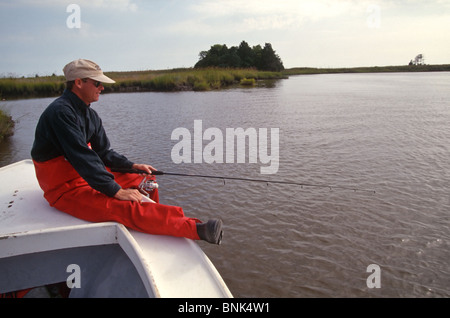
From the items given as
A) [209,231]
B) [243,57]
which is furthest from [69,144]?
[243,57]

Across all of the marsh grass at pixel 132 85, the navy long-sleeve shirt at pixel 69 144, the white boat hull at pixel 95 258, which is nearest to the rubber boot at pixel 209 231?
the white boat hull at pixel 95 258

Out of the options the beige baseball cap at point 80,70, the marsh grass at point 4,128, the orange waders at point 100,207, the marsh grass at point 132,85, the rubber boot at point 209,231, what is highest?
the marsh grass at point 132,85

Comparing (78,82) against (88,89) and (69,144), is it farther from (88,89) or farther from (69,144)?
(69,144)

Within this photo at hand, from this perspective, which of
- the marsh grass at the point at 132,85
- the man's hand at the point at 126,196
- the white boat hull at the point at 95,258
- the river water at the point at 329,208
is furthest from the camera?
the marsh grass at the point at 132,85

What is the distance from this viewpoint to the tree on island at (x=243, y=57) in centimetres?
5916

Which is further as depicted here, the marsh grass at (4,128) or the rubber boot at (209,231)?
the marsh grass at (4,128)

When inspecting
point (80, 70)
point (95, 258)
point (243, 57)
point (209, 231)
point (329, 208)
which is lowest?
point (329, 208)

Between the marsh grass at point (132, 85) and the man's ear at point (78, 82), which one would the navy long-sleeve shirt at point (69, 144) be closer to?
the man's ear at point (78, 82)

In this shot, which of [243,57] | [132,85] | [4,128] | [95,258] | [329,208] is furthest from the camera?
[243,57]

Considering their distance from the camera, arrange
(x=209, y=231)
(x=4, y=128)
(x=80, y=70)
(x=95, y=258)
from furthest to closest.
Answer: (x=4, y=128) < (x=80, y=70) < (x=95, y=258) < (x=209, y=231)

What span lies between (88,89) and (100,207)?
1.11 meters

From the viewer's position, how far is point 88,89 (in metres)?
3.08

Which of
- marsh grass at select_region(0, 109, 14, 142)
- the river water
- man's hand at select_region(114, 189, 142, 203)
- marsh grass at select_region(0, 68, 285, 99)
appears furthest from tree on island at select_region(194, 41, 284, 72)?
man's hand at select_region(114, 189, 142, 203)
